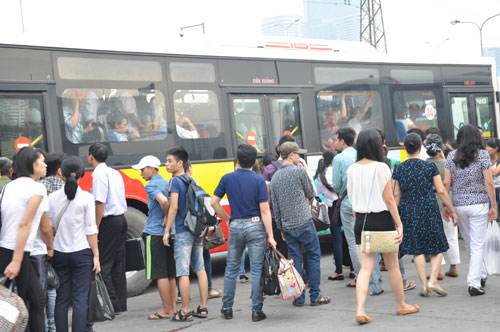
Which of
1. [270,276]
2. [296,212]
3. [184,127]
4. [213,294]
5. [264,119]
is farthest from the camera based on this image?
[264,119]

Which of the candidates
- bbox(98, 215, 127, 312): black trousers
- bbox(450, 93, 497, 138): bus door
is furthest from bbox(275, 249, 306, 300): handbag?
bbox(450, 93, 497, 138): bus door

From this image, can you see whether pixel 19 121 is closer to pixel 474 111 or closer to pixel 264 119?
pixel 264 119

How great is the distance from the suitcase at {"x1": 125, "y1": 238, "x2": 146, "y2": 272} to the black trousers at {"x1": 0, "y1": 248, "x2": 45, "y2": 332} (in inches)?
91.7

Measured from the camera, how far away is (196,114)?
34.3 feet

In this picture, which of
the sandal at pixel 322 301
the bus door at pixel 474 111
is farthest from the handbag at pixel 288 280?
the bus door at pixel 474 111

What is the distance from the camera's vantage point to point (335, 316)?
7.40 metres

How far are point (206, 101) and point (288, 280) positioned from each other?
156 inches

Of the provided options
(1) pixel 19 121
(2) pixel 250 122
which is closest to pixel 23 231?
(1) pixel 19 121

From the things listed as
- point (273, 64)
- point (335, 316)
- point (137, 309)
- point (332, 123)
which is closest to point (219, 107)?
point (273, 64)

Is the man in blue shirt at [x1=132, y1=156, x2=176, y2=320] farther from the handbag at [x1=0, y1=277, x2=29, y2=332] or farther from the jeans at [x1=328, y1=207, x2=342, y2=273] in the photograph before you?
the jeans at [x1=328, y1=207, x2=342, y2=273]

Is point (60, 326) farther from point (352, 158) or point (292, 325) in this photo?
point (352, 158)

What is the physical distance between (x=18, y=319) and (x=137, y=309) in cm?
320

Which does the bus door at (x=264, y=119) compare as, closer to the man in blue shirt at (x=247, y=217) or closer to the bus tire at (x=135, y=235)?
the bus tire at (x=135, y=235)

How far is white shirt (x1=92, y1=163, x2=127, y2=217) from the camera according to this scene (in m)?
7.74
